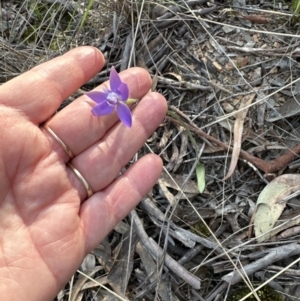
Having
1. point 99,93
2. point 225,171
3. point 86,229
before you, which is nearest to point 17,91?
point 99,93

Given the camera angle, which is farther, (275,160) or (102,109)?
(275,160)

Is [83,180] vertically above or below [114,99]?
below

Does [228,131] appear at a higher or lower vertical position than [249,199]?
higher

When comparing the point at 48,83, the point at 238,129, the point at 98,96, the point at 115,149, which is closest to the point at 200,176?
the point at 238,129

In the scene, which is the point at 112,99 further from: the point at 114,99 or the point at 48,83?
the point at 48,83

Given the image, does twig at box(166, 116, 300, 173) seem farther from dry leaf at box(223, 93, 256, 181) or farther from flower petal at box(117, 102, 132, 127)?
flower petal at box(117, 102, 132, 127)

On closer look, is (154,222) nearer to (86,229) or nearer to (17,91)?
(86,229)

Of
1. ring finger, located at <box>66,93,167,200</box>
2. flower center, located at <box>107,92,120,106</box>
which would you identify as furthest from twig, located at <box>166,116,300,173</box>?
flower center, located at <box>107,92,120,106</box>
